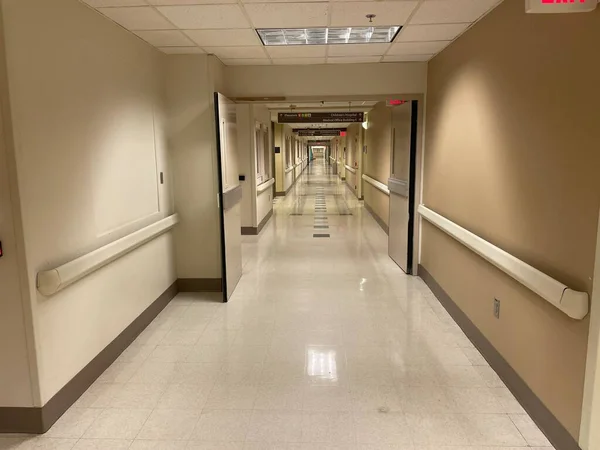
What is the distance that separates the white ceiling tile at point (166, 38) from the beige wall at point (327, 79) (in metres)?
1.23

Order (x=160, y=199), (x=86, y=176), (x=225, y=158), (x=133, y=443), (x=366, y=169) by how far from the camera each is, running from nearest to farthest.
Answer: (x=133, y=443), (x=86, y=176), (x=160, y=199), (x=225, y=158), (x=366, y=169)

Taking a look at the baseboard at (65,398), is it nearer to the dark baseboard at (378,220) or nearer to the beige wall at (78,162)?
the beige wall at (78,162)

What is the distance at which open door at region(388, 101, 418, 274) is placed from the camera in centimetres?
588

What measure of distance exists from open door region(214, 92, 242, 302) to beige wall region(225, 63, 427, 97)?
0.43m

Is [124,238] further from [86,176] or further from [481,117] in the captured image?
[481,117]

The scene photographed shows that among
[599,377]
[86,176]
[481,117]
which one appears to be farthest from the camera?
[481,117]

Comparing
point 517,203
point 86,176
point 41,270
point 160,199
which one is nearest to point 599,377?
point 517,203

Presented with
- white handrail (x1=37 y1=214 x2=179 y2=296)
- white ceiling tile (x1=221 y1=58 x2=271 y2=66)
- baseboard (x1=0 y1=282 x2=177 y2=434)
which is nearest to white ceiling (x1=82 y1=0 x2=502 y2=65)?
white ceiling tile (x1=221 y1=58 x2=271 y2=66)

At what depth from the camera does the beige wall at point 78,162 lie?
102 inches

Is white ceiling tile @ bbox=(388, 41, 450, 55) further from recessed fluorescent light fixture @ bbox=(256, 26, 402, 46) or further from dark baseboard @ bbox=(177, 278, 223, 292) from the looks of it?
dark baseboard @ bbox=(177, 278, 223, 292)

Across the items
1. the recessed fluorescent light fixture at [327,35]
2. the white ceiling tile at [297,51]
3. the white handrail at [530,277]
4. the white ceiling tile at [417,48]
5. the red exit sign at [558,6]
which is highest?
the recessed fluorescent light fixture at [327,35]

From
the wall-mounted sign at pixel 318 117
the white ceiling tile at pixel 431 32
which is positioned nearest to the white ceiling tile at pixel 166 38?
the white ceiling tile at pixel 431 32

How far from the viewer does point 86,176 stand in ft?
10.5

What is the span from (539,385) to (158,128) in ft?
13.4
